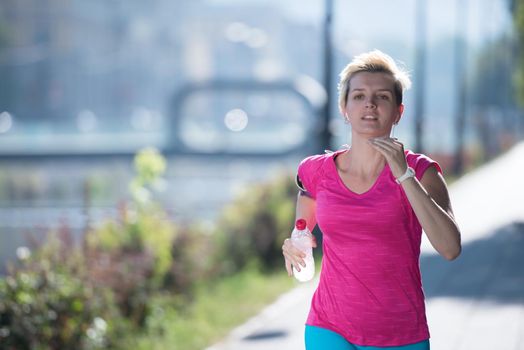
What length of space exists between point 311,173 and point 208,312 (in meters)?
6.70

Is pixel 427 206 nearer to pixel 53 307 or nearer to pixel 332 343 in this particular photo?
pixel 332 343

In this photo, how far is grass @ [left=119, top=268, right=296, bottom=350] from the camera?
921cm

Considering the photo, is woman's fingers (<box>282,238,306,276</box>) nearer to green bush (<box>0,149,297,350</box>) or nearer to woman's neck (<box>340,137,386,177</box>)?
woman's neck (<box>340,137,386,177</box>)

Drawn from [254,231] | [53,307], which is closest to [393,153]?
[53,307]

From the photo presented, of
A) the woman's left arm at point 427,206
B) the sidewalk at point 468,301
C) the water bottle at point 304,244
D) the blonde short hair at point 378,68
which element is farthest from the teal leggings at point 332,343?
the sidewalk at point 468,301

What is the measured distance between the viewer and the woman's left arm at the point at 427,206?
12.1ft

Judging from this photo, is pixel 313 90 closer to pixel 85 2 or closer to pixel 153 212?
pixel 85 2

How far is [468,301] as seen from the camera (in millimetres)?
10383

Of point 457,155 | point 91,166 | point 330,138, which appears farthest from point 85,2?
point 330,138

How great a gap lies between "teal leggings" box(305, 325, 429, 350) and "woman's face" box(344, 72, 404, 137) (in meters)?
0.69

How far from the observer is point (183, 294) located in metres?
11.5

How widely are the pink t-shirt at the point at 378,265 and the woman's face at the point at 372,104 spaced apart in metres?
0.15

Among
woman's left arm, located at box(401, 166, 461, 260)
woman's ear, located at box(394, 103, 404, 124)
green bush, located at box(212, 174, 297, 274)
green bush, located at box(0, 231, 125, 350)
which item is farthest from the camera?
green bush, located at box(212, 174, 297, 274)

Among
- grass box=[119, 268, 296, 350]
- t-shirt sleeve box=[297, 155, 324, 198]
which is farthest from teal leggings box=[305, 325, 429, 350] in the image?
grass box=[119, 268, 296, 350]
